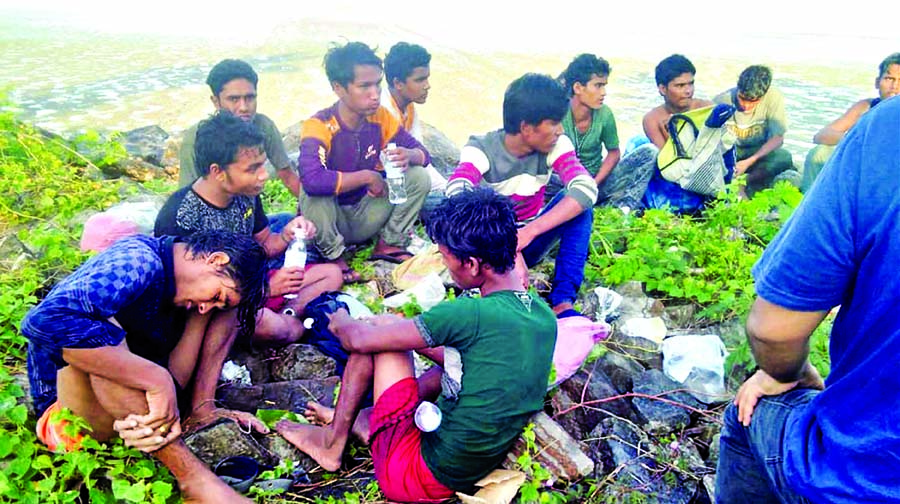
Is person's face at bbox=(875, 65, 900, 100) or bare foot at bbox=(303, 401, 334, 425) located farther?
person's face at bbox=(875, 65, 900, 100)

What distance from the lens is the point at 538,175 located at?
14.4 feet

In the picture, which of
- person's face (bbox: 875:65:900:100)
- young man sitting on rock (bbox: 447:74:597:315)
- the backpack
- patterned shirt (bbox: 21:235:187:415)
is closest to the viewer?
patterned shirt (bbox: 21:235:187:415)

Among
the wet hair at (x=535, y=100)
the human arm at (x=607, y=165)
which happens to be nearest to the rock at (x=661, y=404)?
the wet hair at (x=535, y=100)

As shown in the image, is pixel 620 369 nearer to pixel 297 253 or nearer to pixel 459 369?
pixel 459 369

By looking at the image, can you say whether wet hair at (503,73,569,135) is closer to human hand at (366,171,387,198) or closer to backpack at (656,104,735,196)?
human hand at (366,171,387,198)

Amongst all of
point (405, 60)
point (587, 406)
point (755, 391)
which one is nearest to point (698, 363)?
point (587, 406)

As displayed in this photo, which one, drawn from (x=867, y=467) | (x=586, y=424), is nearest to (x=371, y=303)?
(x=586, y=424)

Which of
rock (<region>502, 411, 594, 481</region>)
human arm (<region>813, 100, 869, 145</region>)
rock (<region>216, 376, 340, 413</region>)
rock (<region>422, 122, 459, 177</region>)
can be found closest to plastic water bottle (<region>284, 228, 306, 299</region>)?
rock (<region>216, 376, 340, 413</region>)

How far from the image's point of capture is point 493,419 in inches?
99.7

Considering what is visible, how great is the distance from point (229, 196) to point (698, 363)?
283cm

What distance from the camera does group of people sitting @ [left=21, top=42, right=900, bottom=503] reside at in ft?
7.71

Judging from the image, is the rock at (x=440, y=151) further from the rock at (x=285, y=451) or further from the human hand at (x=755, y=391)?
the human hand at (x=755, y=391)

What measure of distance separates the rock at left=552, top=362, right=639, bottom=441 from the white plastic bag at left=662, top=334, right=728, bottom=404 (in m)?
0.40

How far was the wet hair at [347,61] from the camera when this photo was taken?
14.8 ft
